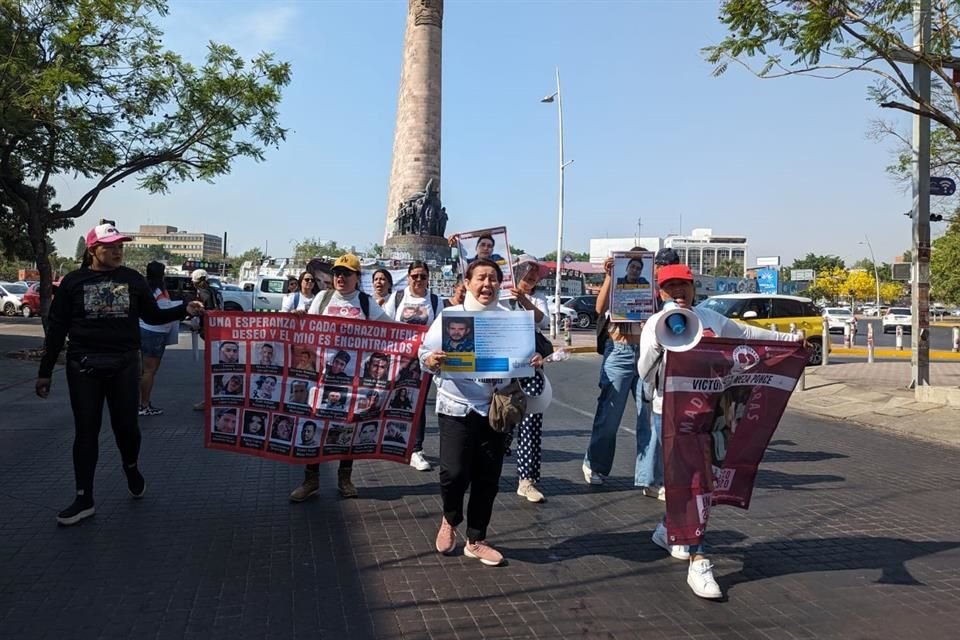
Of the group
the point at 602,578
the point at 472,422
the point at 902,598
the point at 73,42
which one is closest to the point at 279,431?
the point at 472,422

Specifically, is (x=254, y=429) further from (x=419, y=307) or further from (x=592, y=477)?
(x=592, y=477)

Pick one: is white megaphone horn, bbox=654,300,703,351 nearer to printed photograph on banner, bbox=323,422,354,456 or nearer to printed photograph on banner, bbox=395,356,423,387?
printed photograph on banner, bbox=395,356,423,387

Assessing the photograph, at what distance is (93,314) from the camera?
505 centimetres

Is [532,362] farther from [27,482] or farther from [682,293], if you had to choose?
[27,482]

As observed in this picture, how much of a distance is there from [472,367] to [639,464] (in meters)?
2.33

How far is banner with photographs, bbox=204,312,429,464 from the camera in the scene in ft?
17.2

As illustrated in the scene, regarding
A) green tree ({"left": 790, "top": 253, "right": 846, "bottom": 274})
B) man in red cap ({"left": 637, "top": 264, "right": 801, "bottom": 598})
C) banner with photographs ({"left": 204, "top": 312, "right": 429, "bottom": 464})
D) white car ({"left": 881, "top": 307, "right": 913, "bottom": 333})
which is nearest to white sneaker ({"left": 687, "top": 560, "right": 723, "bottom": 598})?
man in red cap ({"left": 637, "top": 264, "right": 801, "bottom": 598})

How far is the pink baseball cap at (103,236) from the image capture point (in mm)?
5074

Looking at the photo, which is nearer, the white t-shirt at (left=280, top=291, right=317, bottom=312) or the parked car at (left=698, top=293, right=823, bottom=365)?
the white t-shirt at (left=280, top=291, right=317, bottom=312)

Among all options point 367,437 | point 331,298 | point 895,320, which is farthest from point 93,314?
point 895,320

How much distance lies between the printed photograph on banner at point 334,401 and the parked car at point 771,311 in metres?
13.7

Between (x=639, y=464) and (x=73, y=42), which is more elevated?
(x=73, y=42)

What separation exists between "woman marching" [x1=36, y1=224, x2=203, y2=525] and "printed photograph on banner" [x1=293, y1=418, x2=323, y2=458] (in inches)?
41.4

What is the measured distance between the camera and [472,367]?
4.20 meters
